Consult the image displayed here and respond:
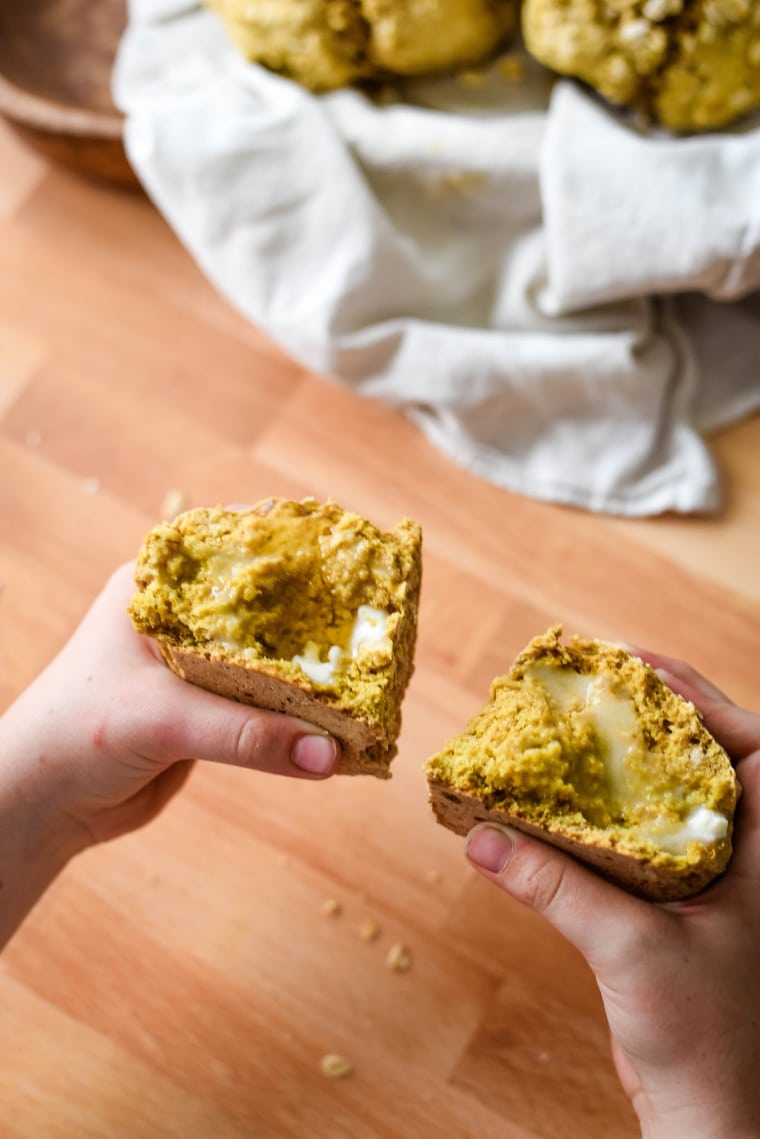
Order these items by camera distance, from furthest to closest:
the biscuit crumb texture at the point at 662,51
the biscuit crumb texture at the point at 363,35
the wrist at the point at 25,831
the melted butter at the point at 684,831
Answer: the biscuit crumb texture at the point at 363,35, the biscuit crumb texture at the point at 662,51, the wrist at the point at 25,831, the melted butter at the point at 684,831

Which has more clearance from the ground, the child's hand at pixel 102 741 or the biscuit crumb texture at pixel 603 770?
the biscuit crumb texture at pixel 603 770

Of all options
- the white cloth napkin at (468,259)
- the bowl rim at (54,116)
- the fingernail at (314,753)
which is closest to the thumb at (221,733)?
the fingernail at (314,753)

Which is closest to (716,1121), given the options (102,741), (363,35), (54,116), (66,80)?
(102,741)

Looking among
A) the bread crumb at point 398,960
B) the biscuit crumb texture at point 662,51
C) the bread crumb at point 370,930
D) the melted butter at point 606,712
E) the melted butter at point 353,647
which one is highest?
the biscuit crumb texture at point 662,51

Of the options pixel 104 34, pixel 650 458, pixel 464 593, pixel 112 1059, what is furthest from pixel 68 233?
pixel 112 1059

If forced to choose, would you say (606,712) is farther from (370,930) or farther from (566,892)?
(370,930)

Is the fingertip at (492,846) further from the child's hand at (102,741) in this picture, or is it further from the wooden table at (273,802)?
the wooden table at (273,802)

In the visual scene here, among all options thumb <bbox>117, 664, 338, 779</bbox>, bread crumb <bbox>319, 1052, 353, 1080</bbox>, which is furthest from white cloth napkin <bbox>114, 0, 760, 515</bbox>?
bread crumb <bbox>319, 1052, 353, 1080</bbox>

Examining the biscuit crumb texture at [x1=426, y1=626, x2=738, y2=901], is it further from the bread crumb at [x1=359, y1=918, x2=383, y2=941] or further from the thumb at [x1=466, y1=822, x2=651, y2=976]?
the bread crumb at [x1=359, y1=918, x2=383, y2=941]
